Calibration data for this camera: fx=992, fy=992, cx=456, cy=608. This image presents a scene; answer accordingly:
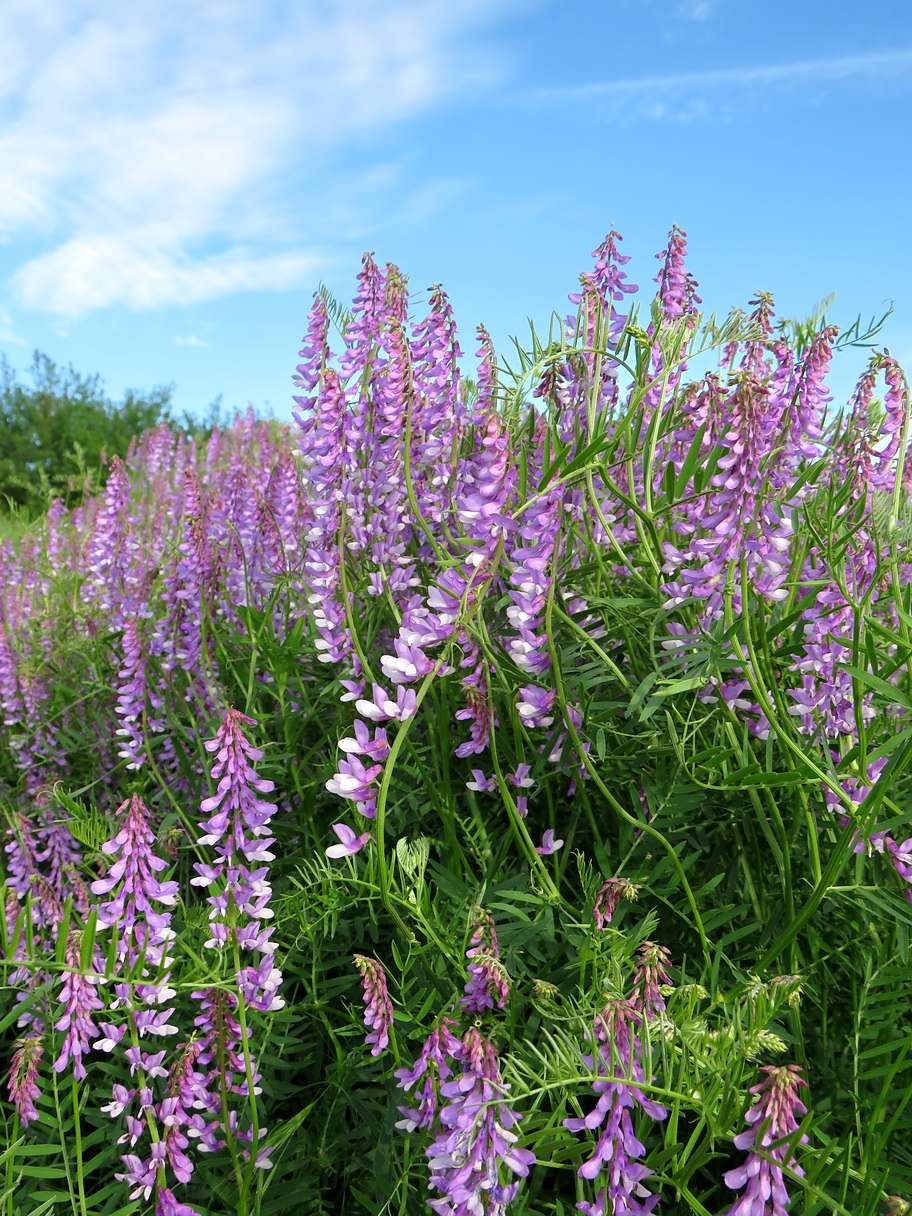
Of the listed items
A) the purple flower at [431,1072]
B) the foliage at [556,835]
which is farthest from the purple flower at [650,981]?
the purple flower at [431,1072]

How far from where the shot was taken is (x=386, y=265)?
248cm

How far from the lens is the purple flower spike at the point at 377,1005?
150 cm

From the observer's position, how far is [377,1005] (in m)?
1.54

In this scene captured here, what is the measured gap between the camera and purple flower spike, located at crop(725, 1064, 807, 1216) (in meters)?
1.21

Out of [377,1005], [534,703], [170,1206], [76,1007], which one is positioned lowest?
[170,1206]

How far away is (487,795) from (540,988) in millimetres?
678

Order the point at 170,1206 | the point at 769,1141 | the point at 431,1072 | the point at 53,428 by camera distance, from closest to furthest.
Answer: the point at 769,1141, the point at 431,1072, the point at 170,1206, the point at 53,428

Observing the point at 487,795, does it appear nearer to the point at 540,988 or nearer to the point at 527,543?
the point at 527,543

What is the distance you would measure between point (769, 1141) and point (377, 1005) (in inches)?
23.4

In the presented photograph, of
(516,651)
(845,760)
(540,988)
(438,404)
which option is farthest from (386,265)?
(540,988)

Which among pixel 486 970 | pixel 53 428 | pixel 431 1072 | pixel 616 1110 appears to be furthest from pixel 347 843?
pixel 53 428

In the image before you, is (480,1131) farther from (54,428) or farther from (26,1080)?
(54,428)

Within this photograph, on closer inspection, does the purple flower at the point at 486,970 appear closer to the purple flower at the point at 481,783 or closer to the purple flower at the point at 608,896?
the purple flower at the point at 608,896

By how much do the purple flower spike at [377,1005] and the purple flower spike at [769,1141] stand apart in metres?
0.54
